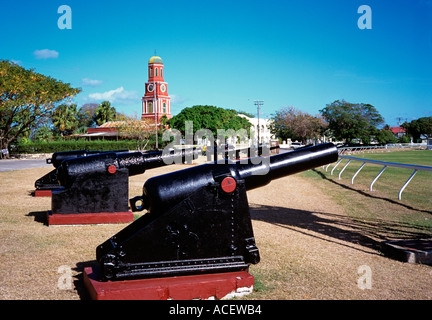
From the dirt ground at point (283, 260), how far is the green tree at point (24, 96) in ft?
79.7

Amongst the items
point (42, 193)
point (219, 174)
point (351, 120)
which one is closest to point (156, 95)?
point (351, 120)

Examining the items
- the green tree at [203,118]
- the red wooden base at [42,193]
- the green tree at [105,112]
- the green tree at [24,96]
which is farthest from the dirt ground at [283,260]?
the green tree at [105,112]

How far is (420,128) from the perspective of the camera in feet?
286

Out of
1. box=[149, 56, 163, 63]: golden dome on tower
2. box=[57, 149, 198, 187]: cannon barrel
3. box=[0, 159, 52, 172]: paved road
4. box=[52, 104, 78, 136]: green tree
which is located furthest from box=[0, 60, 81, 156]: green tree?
box=[149, 56, 163, 63]: golden dome on tower

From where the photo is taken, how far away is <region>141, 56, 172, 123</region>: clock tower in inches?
Answer: 3187

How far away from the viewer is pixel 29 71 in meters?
31.7

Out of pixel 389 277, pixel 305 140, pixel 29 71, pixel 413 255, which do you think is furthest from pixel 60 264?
pixel 305 140

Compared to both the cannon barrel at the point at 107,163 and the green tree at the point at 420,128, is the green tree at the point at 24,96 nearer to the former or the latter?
the cannon barrel at the point at 107,163

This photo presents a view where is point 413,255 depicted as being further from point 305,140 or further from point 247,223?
point 305,140

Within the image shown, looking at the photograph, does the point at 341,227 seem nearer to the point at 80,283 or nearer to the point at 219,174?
the point at 219,174

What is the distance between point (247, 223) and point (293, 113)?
242 feet

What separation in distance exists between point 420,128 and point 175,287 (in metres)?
95.9

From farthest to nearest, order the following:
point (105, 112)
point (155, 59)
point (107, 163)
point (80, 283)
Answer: point (155, 59) < point (105, 112) < point (107, 163) < point (80, 283)

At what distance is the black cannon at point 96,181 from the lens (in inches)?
245
